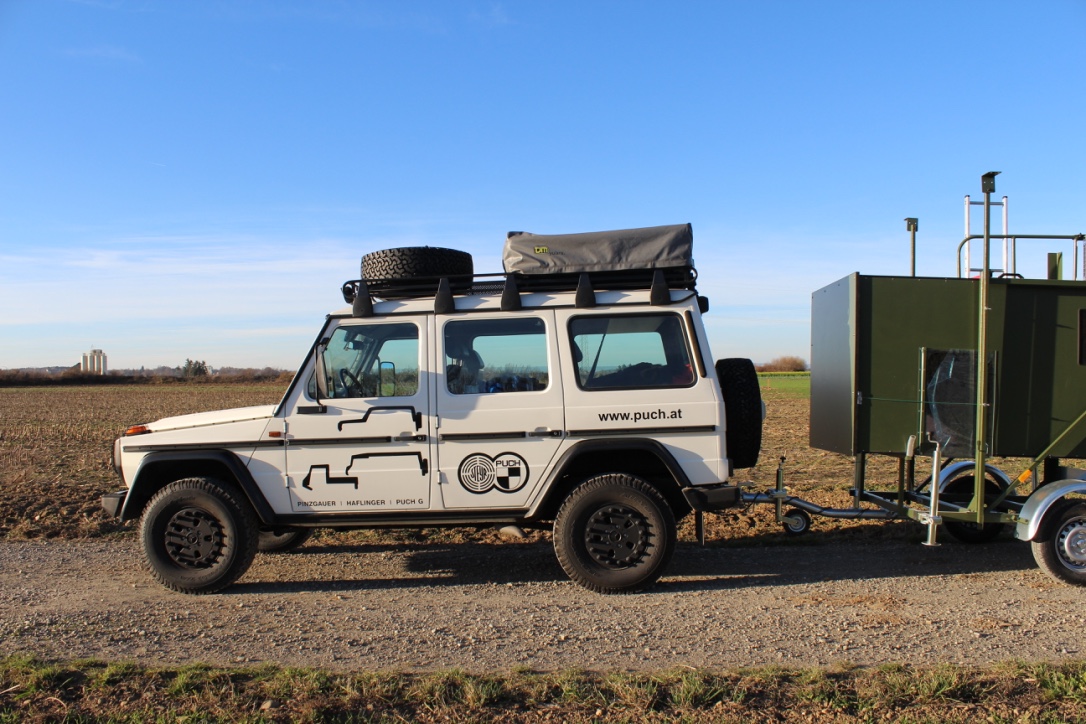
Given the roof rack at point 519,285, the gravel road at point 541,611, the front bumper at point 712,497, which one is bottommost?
the gravel road at point 541,611

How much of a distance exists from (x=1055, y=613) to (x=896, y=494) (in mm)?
2028

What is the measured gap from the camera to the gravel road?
4520mm

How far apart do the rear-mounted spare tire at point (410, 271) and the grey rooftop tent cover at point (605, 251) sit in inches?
18.8

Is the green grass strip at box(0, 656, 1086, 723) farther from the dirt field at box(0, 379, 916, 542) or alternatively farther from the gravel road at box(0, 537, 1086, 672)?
the dirt field at box(0, 379, 916, 542)

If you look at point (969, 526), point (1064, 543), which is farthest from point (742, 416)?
point (969, 526)

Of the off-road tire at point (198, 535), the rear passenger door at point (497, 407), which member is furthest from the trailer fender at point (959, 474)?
the off-road tire at point (198, 535)

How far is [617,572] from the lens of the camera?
227 inches

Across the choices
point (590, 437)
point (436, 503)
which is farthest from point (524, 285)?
point (436, 503)

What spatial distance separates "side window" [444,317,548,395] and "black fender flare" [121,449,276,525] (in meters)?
1.63

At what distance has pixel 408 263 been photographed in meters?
6.12

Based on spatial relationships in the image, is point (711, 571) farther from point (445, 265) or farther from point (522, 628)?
point (445, 265)

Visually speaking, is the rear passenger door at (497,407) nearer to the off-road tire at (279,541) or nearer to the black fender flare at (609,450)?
the black fender flare at (609,450)

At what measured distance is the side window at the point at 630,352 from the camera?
5836mm

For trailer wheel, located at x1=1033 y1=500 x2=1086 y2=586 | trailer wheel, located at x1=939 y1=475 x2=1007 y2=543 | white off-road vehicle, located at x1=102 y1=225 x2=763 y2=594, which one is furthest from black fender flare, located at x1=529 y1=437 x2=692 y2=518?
trailer wheel, located at x1=939 y1=475 x2=1007 y2=543
